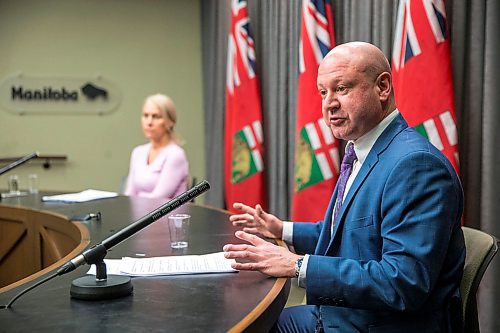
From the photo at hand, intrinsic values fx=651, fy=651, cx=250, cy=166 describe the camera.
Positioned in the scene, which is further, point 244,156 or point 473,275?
point 244,156

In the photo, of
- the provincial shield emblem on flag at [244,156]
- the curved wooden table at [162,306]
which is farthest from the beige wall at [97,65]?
the curved wooden table at [162,306]

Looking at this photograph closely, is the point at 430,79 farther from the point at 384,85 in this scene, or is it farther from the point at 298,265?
the point at 298,265

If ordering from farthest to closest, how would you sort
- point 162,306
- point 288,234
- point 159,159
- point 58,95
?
point 58,95 → point 159,159 → point 288,234 → point 162,306

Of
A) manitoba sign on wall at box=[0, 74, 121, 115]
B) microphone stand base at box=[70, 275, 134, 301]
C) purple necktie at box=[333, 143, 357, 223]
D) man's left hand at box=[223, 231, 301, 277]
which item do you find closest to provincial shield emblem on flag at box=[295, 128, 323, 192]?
purple necktie at box=[333, 143, 357, 223]

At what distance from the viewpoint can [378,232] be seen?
169 cm

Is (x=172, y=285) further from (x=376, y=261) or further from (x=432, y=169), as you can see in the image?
(x=432, y=169)

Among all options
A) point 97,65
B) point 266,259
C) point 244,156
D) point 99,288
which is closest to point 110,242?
point 99,288

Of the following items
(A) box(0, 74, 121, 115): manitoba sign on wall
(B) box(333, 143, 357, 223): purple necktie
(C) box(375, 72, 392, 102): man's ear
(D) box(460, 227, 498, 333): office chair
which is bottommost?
(D) box(460, 227, 498, 333): office chair

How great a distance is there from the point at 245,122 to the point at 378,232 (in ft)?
9.69

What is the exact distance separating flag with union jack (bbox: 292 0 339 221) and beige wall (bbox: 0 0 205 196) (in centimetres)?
236

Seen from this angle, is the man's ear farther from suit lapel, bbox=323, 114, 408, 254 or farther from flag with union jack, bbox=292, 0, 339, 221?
flag with union jack, bbox=292, 0, 339, 221

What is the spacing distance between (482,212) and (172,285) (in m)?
1.80

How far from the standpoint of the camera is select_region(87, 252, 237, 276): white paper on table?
1800mm

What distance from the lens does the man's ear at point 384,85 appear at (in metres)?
1.80
